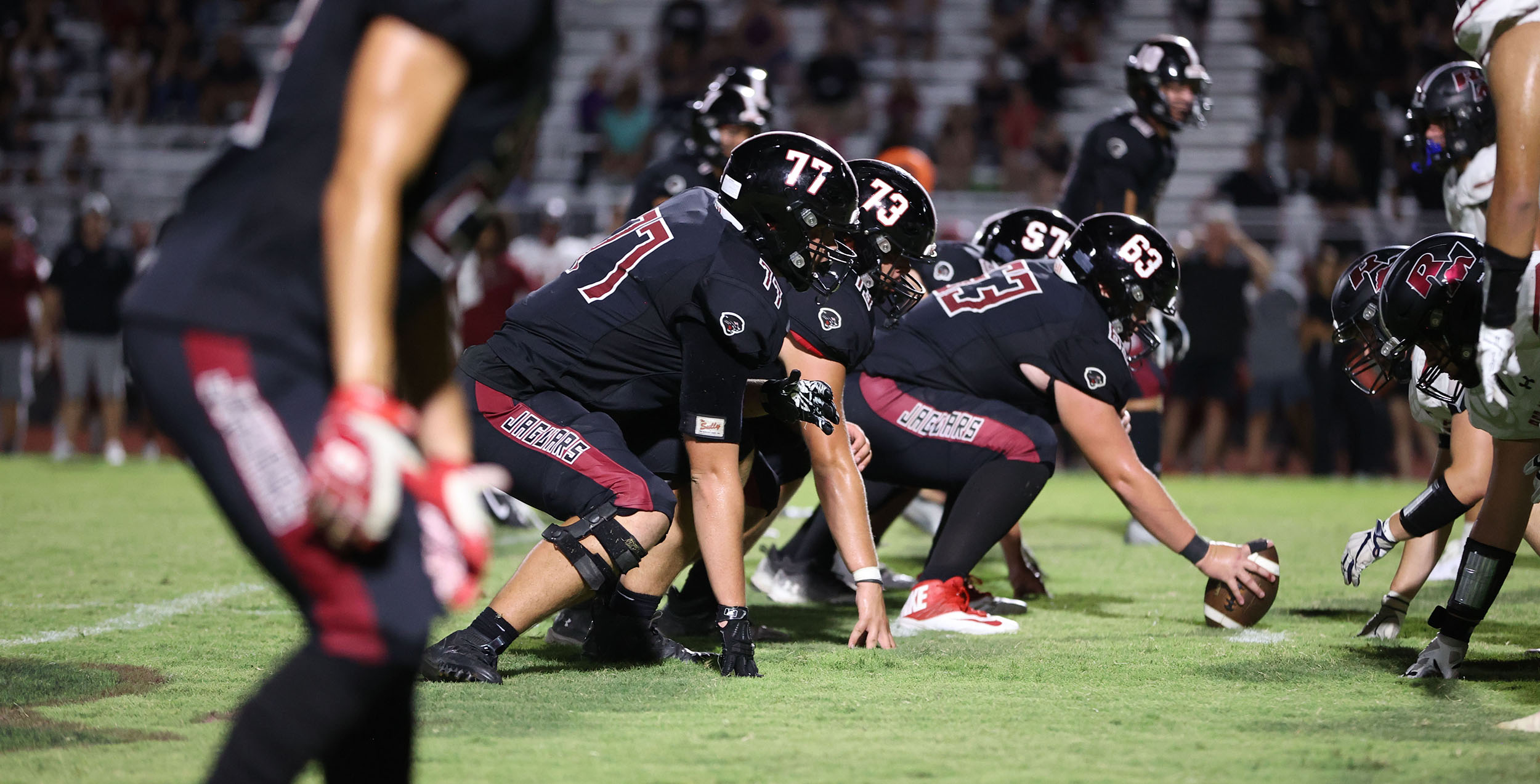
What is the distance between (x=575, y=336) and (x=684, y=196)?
1.96 feet

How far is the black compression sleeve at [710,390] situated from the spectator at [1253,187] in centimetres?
1131

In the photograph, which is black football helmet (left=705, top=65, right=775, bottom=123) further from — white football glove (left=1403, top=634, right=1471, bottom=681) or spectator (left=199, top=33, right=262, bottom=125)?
spectator (left=199, top=33, right=262, bottom=125)

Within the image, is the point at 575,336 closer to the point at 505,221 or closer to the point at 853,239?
the point at 853,239

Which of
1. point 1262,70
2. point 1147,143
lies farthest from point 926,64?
point 1147,143

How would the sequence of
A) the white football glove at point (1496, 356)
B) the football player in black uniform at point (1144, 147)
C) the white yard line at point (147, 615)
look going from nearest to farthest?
the white football glove at point (1496, 356) < the white yard line at point (147, 615) < the football player in black uniform at point (1144, 147)

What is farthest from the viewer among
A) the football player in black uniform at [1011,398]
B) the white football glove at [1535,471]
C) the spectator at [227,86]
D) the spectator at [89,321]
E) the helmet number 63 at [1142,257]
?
the spectator at [227,86]

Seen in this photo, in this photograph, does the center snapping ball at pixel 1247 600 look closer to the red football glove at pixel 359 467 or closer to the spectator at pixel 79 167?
the red football glove at pixel 359 467

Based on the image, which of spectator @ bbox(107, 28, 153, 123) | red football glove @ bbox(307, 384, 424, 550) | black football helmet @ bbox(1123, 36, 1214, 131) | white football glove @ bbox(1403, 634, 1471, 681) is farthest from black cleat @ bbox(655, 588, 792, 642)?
spectator @ bbox(107, 28, 153, 123)

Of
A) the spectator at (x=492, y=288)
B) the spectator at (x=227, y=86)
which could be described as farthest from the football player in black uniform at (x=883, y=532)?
the spectator at (x=227, y=86)

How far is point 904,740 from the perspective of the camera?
3539 millimetres

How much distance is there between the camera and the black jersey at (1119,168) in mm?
7793

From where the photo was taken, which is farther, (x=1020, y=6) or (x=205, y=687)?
(x=1020, y=6)

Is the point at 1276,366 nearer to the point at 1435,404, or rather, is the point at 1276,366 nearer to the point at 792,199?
the point at 1435,404

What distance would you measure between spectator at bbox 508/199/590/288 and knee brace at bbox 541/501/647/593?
30.0 feet
